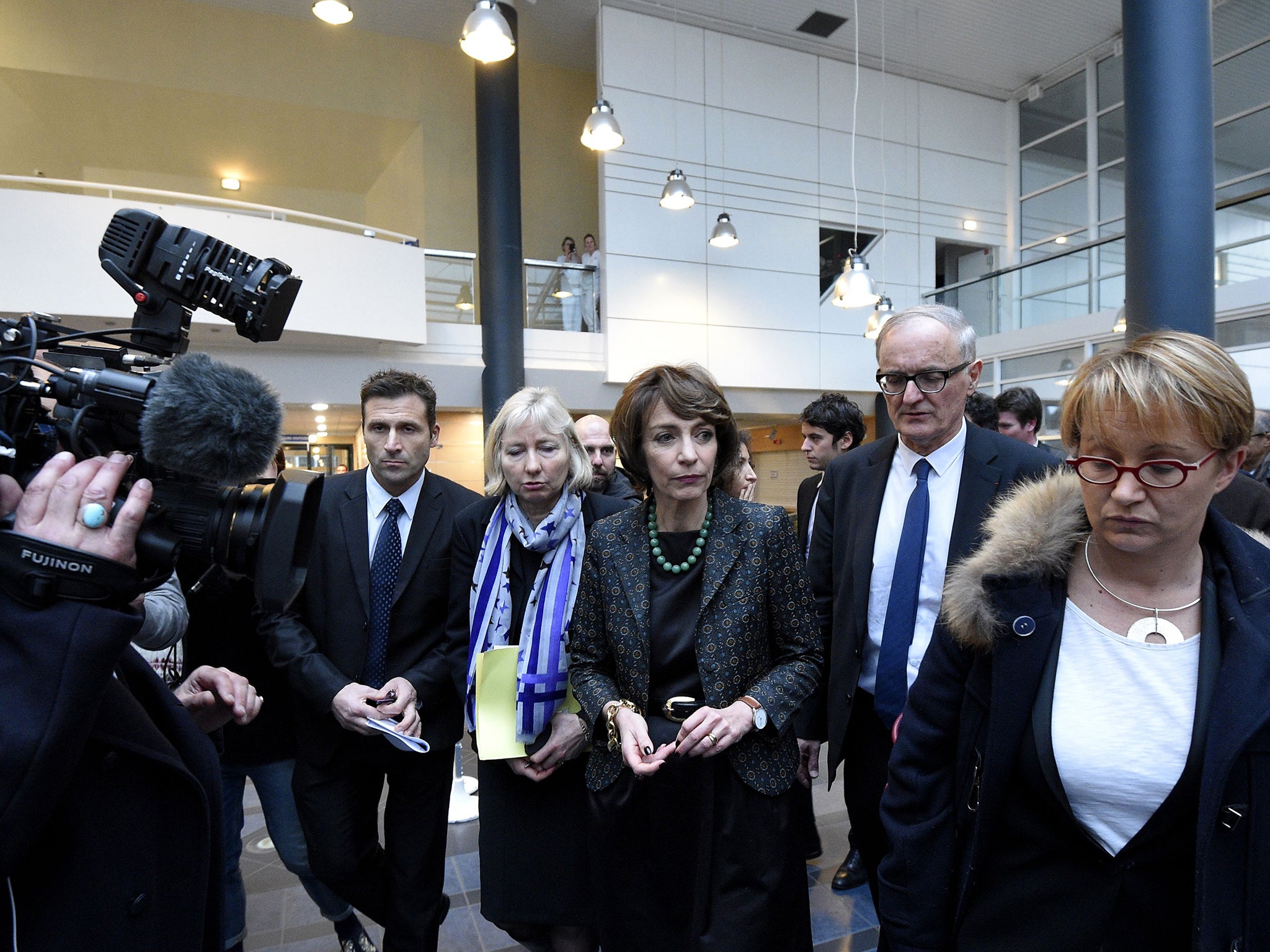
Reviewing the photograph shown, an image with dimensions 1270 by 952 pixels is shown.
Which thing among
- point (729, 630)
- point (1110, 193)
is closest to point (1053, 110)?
point (1110, 193)

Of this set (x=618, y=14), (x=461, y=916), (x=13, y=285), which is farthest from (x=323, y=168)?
(x=461, y=916)

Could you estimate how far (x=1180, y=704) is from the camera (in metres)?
1.15

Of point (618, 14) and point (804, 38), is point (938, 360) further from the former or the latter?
point (804, 38)

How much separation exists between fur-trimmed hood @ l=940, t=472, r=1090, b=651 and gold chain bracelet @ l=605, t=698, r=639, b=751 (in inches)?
29.3

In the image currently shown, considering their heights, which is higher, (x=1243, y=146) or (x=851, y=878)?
(x=1243, y=146)

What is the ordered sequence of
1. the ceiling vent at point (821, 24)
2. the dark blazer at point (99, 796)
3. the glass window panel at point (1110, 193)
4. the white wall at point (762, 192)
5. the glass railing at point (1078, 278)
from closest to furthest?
the dark blazer at point (99, 796) → the glass railing at point (1078, 278) → the white wall at point (762, 192) → the ceiling vent at point (821, 24) → the glass window panel at point (1110, 193)

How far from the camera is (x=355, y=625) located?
7.75 feet

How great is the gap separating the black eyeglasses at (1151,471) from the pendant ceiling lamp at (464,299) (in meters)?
9.99

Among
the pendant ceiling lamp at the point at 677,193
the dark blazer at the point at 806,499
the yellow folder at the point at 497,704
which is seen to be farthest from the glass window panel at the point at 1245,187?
the yellow folder at the point at 497,704

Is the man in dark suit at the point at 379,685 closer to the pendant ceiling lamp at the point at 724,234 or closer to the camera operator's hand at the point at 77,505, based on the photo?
the camera operator's hand at the point at 77,505

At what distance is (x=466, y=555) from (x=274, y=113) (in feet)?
40.2

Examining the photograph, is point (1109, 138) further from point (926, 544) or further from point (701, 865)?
point (701, 865)

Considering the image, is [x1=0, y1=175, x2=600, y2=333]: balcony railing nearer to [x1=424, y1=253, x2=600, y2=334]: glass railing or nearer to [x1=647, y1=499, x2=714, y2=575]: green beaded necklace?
[x1=424, y1=253, x2=600, y2=334]: glass railing

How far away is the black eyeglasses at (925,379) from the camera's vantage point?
1965 mm
